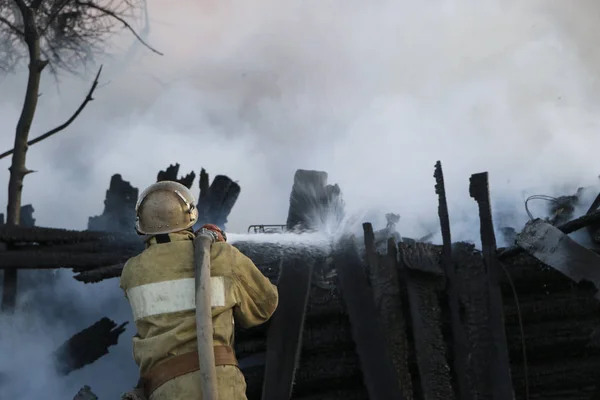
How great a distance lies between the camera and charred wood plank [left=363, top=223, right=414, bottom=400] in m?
4.72

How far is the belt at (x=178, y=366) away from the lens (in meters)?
3.51

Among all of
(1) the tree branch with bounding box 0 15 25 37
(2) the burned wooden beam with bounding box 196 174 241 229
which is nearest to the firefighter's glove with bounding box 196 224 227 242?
(2) the burned wooden beam with bounding box 196 174 241 229

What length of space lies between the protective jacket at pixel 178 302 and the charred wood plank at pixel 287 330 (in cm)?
101

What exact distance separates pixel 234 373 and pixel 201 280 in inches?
23.7

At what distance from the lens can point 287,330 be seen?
4836mm

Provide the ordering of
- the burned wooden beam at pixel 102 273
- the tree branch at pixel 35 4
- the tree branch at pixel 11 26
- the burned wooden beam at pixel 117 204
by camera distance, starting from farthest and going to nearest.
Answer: the tree branch at pixel 11 26, the tree branch at pixel 35 4, the burned wooden beam at pixel 117 204, the burned wooden beam at pixel 102 273

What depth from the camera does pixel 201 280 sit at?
3.48 meters

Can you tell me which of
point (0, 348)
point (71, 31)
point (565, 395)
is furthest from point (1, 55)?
point (565, 395)

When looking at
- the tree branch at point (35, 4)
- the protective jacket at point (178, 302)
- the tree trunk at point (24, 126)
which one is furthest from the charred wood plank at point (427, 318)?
the tree branch at point (35, 4)

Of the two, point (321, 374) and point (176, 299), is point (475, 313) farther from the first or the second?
point (176, 299)

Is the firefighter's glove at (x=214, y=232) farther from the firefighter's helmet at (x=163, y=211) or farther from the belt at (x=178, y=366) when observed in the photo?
the belt at (x=178, y=366)

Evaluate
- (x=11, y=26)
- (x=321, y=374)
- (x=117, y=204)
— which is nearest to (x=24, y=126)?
(x=11, y=26)

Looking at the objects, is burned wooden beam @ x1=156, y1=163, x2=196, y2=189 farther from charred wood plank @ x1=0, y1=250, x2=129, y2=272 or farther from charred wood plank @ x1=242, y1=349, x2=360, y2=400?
charred wood plank @ x1=242, y1=349, x2=360, y2=400

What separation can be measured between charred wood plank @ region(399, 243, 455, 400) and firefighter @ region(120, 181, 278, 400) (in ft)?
5.11
